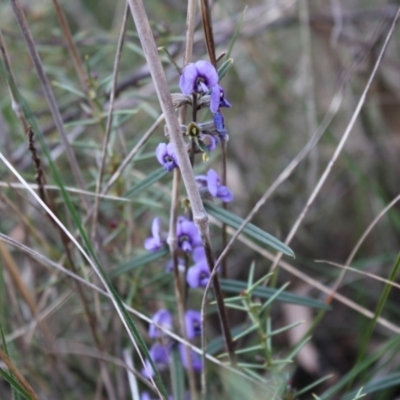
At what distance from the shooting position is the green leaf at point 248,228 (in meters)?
0.91

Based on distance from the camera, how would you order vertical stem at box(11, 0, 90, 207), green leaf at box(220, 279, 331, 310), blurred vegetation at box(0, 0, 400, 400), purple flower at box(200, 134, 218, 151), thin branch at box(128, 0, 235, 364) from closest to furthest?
thin branch at box(128, 0, 235, 364)
purple flower at box(200, 134, 218, 151)
vertical stem at box(11, 0, 90, 207)
green leaf at box(220, 279, 331, 310)
blurred vegetation at box(0, 0, 400, 400)

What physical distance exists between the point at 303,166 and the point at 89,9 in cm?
139

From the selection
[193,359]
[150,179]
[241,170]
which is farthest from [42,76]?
[241,170]

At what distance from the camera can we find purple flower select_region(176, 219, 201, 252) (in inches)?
40.5

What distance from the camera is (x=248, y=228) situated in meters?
0.97

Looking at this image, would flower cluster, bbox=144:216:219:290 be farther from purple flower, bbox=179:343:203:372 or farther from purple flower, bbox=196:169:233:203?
purple flower, bbox=179:343:203:372

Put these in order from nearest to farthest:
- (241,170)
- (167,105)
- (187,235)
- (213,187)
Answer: (167,105)
(213,187)
(187,235)
(241,170)

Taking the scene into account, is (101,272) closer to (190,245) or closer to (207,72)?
(190,245)

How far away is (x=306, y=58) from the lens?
195cm

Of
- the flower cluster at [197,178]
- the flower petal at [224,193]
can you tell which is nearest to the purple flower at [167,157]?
the flower cluster at [197,178]

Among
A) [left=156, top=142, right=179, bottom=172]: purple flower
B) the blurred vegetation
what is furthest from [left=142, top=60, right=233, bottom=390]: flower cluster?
the blurred vegetation

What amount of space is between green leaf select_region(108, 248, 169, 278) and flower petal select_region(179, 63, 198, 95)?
0.37 metres

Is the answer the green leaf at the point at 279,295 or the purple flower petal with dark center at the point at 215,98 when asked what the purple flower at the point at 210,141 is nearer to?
the purple flower petal with dark center at the point at 215,98

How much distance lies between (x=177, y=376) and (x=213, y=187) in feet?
1.33
